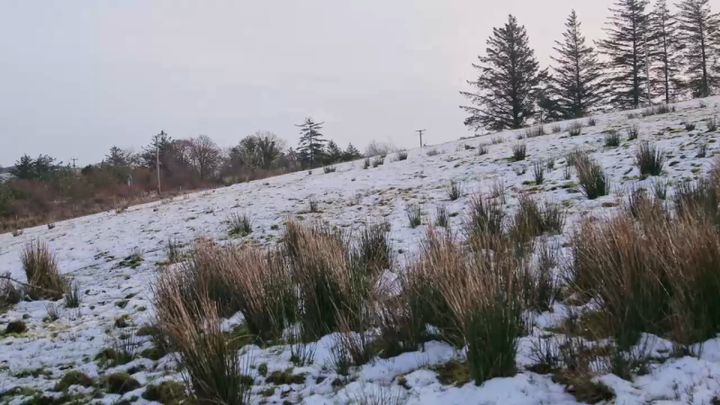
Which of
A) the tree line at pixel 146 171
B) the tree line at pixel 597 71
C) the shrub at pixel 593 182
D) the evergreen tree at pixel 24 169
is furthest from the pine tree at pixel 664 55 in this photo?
the evergreen tree at pixel 24 169

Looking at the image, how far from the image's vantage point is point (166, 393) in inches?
131

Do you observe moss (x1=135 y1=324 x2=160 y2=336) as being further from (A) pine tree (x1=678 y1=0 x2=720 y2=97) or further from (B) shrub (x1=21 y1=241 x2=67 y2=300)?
Answer: (A) pine tree (x1=678 y1=0 x2=720 y2=97)

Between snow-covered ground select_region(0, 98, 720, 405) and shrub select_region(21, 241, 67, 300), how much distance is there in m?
0.27

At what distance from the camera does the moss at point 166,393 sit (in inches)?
128

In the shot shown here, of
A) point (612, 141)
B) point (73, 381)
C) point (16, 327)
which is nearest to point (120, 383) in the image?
point (73, 381)

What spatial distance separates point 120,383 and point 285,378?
121 centimetres

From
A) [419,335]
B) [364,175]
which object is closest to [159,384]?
[419,335]

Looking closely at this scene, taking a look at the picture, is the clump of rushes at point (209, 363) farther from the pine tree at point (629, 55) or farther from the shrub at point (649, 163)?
the pine tree at point (629, 55)

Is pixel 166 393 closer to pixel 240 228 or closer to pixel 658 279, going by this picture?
pixel 658 279

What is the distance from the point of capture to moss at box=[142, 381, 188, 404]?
3246mm

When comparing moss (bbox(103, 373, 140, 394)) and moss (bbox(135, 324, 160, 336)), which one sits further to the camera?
moss (bbox(135, 324, 160, 336))

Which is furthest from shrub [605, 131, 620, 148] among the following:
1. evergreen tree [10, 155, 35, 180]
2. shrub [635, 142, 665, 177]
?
evergreen tree [10, 155, 35, 180]

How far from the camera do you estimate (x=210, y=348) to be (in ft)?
10.1

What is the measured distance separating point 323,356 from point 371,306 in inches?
19.8
